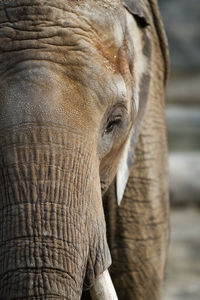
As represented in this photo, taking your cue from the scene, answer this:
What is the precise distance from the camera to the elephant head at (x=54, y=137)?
1.67 m

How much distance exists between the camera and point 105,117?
1926 mm

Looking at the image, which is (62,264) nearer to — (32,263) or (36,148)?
(32,263)

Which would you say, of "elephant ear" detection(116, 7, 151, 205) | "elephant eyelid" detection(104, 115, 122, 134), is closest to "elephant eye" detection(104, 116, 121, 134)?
"elephant eyelid" detection(104, 115, 122, 134)

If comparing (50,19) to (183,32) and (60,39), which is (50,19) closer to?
(60,39)

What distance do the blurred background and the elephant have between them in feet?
6.63

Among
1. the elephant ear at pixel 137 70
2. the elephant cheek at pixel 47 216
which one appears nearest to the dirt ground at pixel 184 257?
the elephant ear at pixel 137 70

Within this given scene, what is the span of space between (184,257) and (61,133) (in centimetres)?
280

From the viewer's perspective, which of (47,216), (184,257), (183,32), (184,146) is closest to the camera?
(47,216)

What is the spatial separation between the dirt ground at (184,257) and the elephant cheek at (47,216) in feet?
6.97

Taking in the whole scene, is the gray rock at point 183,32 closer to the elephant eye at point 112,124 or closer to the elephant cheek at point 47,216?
the elephant eye at point 112,124

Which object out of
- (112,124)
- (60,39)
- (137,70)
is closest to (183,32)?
(137,70)

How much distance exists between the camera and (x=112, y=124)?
202 centimetres

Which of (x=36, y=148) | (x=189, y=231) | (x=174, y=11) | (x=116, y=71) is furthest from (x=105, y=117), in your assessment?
(x=174, y=11)

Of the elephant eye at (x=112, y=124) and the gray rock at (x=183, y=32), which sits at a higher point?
the gray rock at (x=183, y=32)
